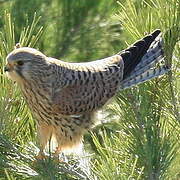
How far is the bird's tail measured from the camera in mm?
2975

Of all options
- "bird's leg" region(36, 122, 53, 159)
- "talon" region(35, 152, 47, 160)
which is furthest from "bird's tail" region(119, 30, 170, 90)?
"talon" region(35, 152, 47, 160)

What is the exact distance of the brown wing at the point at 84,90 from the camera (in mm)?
3568

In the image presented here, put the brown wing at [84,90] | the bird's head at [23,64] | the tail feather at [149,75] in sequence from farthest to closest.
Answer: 1. the brown wing at [84,90]
2. the bird's head at [23,64]
3. the tail feather at [149,75]

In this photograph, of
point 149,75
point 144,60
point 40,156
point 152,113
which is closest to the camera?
point 40,156

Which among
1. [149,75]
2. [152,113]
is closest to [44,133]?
[149,75]

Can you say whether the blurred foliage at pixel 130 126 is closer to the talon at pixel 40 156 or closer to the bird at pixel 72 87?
the talon at pixel 40 156

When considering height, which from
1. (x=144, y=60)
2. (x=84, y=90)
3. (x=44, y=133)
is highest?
(x=144, y=60)

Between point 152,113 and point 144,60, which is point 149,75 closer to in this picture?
point 152,113

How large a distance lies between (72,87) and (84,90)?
7 cm

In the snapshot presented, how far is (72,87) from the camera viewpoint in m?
3.63

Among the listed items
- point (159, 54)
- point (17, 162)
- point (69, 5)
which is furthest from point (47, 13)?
point (17, 162)

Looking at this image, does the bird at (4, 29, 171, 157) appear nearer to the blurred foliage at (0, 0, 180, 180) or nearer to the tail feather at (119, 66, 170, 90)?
the tail feather at (119, 66, 170, 90)

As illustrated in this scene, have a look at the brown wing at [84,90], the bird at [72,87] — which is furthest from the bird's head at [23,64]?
the brown wing at [84,90]

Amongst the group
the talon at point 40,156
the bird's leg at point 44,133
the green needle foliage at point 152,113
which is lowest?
the bird's leg at point 44,133
